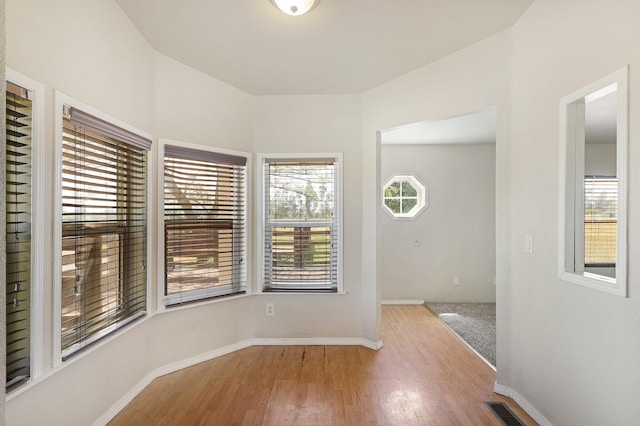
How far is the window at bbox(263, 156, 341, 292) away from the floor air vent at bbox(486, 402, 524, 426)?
5.25ft

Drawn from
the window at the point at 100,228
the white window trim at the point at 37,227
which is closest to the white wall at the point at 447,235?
the window at the point at 100,228

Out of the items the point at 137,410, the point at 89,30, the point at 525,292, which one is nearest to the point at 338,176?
the point at 525,292

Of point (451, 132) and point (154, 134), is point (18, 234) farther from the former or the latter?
point (451, 132)

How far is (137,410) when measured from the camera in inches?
84.5

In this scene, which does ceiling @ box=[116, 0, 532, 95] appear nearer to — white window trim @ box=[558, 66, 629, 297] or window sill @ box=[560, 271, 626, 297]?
white window trim @ box=[558, 66, 629, 297]

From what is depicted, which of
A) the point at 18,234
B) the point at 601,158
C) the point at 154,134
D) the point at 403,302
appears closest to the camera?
the point at 18,234

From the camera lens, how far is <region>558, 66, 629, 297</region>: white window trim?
146 centimetres

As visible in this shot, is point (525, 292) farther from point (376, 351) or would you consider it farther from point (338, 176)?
point (338, 176)

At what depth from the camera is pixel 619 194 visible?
58.7 inches

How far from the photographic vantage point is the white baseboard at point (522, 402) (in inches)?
78.2

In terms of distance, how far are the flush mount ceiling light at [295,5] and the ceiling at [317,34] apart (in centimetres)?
7

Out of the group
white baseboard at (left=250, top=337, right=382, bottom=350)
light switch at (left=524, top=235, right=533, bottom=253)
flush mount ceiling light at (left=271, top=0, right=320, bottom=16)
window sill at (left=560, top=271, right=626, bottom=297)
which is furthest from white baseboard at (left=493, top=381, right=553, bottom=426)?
flush mount ceiling light at (left=271, top=0, right=320, bottom=16)

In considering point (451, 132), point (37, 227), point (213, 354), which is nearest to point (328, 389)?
point (213, 354)

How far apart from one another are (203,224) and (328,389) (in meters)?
1.72
